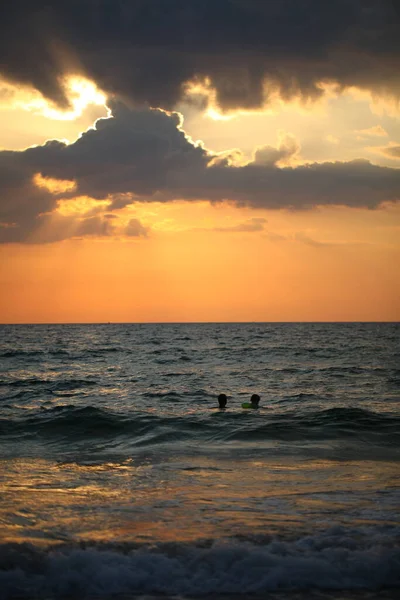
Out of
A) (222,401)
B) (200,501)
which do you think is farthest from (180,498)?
(222,401)

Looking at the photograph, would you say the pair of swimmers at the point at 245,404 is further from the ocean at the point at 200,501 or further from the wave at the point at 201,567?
the wave at the point at 201,567

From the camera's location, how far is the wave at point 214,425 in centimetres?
1538

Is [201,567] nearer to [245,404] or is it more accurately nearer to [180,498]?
[180,498]

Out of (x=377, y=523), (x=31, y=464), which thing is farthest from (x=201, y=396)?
(x=377, y=523)

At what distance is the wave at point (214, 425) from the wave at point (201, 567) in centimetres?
797

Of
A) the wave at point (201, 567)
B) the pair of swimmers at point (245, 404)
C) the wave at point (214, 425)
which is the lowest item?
the wave at point (214, 425)

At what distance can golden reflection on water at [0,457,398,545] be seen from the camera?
292 inches

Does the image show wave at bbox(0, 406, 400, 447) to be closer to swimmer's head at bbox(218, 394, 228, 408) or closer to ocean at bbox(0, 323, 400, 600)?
ocean at bbox(0, 323, 400, 600)

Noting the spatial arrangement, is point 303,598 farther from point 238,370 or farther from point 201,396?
point 238,370

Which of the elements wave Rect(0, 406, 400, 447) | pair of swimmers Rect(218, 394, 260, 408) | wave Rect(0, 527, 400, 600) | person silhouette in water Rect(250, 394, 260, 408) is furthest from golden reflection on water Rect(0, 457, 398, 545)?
person silhouette in water Rect(250, 394, 260, 408)

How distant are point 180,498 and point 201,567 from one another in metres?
2.64

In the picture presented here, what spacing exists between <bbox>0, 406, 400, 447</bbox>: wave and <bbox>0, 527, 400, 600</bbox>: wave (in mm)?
7968

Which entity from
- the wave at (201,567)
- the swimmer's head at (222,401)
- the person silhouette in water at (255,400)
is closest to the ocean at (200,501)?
the wave at (201,567)

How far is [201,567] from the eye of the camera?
20.6 ft
